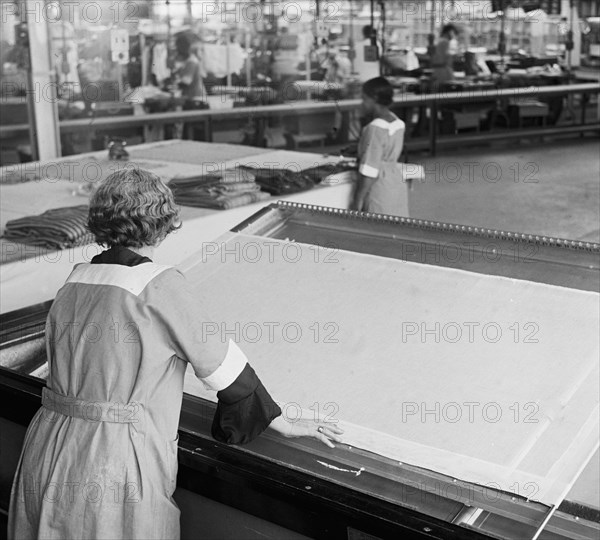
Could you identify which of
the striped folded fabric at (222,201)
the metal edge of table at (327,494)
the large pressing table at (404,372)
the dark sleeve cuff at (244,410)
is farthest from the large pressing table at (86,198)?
the dark sleeve cuff at (244,410)

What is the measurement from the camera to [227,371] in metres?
1.63

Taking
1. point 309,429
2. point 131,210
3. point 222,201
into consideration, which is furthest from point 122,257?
point 222,201

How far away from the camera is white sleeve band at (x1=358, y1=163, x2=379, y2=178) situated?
15.5 ft

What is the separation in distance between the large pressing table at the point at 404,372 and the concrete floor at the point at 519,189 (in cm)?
454

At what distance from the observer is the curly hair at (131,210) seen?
159 cm

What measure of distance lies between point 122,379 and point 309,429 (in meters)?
0.39

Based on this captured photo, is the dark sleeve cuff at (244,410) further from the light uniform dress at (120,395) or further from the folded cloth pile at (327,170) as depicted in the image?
the folded cloth pile at (327,170)

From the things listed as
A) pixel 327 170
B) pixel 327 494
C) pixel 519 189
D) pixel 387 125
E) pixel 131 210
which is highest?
pixel 131 210

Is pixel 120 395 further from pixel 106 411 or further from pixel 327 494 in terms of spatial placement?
pixel 327 494

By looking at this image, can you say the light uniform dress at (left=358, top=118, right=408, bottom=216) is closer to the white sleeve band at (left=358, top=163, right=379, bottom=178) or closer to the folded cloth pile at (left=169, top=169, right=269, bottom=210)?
the white sleeve band at (left=358, top=163, right=379, bottom=178)

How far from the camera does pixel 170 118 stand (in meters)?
8.84

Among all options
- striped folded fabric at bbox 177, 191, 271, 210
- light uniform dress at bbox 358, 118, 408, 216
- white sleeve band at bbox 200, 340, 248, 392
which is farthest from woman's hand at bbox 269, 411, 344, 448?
light uniform dress at bbox 358, 118, 408, 216

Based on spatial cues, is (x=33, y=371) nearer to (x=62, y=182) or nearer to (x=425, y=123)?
(x=62, y=182)

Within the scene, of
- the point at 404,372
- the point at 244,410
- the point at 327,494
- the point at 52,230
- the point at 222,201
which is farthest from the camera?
the point at 222,201
